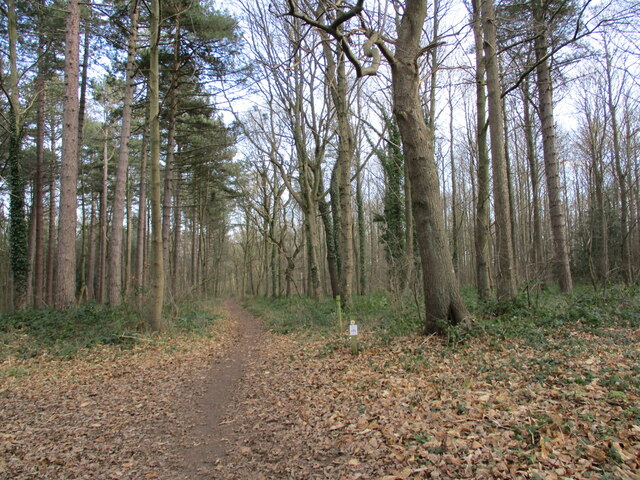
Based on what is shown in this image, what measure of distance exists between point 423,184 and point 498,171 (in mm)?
2358

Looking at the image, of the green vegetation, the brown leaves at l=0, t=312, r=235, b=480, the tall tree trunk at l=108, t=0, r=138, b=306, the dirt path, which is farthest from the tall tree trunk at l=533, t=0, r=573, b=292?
the tall tree trunk at l=108, t=0, r=138, b=306

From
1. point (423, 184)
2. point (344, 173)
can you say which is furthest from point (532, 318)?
point (344, 173)

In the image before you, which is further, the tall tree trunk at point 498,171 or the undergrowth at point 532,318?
the tall tree trunk at point 498,171

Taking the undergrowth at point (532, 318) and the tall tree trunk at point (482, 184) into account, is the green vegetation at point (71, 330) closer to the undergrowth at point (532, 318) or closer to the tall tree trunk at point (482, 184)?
the undergrowth at point (532, 318)

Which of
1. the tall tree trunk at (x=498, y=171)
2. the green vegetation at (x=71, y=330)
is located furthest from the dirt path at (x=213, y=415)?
the tall tree trunk at (x=498, y=171)

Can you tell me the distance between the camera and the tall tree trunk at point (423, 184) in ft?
22.1

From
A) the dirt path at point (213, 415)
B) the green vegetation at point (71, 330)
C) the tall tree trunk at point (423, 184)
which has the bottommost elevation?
the dirt path at point (213, 415)

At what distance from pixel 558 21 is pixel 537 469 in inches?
426

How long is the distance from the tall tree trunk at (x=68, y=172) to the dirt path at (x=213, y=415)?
584 cm

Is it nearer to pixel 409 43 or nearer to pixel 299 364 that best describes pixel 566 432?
pixel 299 364

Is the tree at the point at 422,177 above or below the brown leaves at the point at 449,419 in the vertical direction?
above

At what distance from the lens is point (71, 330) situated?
9359 millimetres

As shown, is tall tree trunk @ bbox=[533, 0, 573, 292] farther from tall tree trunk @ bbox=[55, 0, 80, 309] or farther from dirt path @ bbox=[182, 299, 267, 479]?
tall tree trunk @ bbox=[55, 0, 80, 309]

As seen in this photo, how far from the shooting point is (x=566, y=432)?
3205mm
